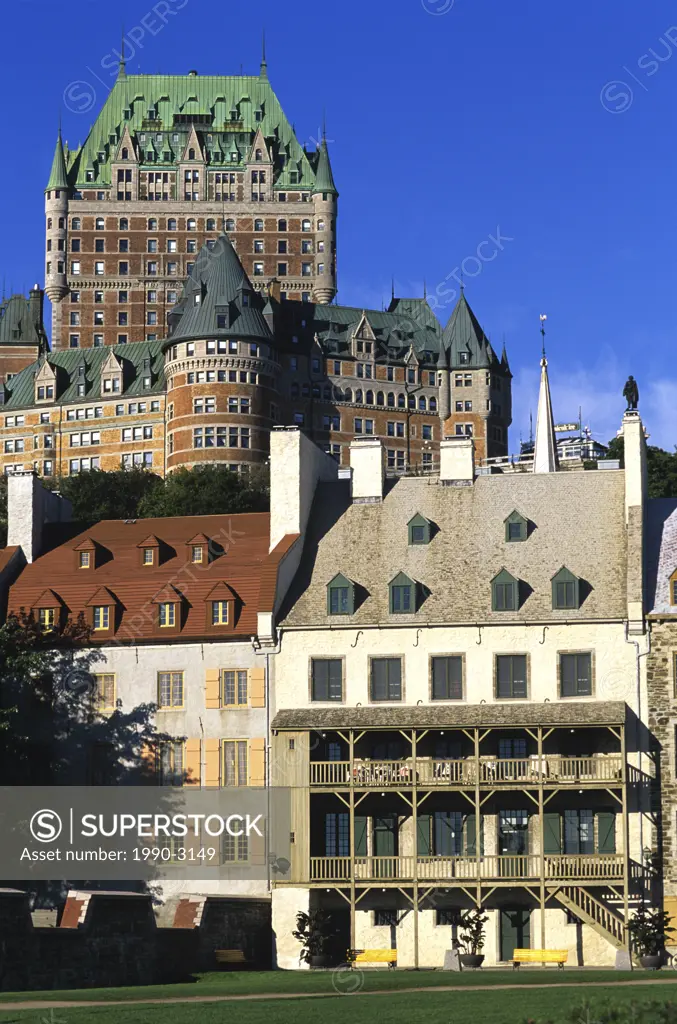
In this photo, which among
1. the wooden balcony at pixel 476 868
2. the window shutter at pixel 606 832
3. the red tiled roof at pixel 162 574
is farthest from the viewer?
the red tiled roof at pixel 162 574

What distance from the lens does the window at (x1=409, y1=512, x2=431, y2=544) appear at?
73.9 meters

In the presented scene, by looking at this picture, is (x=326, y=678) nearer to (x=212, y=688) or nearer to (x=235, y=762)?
(x=212, y=688)

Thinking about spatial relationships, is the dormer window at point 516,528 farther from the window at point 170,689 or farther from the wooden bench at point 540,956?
the wooden bench at point 540,956

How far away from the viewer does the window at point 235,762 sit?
70.6 metres

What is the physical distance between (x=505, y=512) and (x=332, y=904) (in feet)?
49.7

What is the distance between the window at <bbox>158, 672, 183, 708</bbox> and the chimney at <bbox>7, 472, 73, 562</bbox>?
918 cm

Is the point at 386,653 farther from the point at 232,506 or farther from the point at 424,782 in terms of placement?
the point at 232,506

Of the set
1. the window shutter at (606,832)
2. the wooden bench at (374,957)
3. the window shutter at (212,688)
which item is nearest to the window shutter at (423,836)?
the wooden bench at (374,957)

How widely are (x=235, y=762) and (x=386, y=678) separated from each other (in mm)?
5752

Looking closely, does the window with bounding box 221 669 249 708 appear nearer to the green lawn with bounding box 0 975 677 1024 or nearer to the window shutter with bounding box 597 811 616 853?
the window shutter with bounding box 597 811 616 853

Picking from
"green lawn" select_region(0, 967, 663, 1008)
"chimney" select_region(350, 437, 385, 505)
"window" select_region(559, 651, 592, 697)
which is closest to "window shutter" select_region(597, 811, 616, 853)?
"window" select_region(559, 651, 592, 697)

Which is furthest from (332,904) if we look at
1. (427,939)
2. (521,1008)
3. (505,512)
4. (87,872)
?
(521,1008)

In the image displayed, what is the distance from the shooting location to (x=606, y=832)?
67438mm

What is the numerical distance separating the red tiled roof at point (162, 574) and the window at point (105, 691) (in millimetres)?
1262
